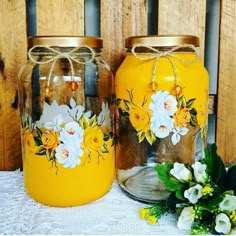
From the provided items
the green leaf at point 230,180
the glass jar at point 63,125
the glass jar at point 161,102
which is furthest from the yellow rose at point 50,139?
the green leaf at point 230,180

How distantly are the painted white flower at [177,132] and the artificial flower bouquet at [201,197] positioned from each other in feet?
0.18

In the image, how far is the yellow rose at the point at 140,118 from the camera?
0.57m

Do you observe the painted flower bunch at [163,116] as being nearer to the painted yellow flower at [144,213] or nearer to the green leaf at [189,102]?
the green leaf at [189,102]

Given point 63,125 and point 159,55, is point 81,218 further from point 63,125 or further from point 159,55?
point 159,55

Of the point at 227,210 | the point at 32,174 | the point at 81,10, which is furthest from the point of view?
the point at 81,10

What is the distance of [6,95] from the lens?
28.7 inches

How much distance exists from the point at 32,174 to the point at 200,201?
0.25m

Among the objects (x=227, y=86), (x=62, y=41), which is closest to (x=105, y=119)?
(x=62, y=41)

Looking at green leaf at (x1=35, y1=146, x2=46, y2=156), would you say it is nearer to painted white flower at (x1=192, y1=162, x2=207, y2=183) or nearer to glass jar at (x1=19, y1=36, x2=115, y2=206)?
glass jar at (x1=19, y1=36, x2=115, y2=206)

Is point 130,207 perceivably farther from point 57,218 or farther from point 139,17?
point 139,17

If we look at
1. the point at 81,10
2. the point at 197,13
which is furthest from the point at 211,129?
the point at 81,10

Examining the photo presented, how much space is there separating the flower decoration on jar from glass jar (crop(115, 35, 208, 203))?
63 mm

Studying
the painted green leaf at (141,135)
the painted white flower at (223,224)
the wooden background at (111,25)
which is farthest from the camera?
the wooden background at (111,25)

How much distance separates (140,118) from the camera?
57 centimetres
